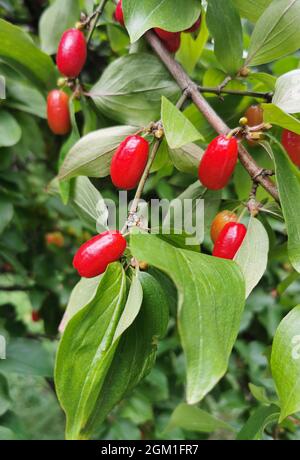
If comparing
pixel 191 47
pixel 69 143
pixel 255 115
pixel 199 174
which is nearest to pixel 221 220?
pixel 199 174

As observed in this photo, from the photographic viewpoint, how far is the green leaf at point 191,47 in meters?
0.87

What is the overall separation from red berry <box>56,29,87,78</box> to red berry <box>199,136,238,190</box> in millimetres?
296

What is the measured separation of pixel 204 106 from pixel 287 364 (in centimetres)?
31

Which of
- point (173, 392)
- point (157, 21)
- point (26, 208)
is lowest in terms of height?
point (173, 392)

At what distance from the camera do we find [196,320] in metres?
0.41

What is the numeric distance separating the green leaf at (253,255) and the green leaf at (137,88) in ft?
0.83

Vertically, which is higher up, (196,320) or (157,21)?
(157,21)

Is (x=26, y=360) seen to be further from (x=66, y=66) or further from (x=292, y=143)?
(x=292, y=143)

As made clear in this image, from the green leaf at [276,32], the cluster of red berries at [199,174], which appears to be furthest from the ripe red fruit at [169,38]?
the green leaf at [276,32]

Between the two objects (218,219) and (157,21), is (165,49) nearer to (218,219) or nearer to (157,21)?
(157,21)

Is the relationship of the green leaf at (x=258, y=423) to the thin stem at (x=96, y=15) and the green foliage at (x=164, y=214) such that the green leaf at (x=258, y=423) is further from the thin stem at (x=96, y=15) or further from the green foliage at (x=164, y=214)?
the thin stem at (x=96, y=15)

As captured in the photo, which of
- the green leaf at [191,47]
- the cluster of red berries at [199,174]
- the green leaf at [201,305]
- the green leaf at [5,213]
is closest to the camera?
the green leaf at [201,305]
